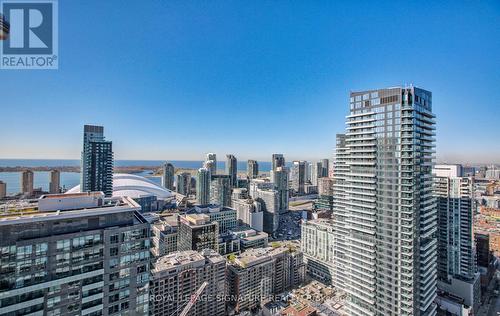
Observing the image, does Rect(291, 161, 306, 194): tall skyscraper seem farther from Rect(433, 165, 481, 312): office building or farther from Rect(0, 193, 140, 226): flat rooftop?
Rect(0, 193, 140, 226): flat rooftop

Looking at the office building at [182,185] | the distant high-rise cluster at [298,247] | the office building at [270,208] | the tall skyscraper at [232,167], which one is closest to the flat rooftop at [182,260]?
the distant high-rise cluster at [298,247]

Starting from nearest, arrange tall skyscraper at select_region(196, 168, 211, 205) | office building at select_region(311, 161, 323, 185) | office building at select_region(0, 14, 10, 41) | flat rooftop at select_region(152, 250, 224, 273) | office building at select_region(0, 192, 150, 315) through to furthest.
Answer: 1. office building at select_region(0, 14, 10, 41)
2. office building at select_region(0, 192, 150, 315)
3. flat rooftop at select_region(152, 250, 224, 273)
4. tall skyscraper at select_region(196, 168, 211, 205)
5. office building at select_region(311, 161, 323, 185)

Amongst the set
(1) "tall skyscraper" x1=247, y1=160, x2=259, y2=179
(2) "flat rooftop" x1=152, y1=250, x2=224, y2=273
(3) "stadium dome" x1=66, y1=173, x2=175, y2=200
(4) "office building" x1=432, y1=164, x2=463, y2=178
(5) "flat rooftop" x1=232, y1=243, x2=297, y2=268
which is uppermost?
(4) "office building" x1=432, y1=164, x2=463, y2=178

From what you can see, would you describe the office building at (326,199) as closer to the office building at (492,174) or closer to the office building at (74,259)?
the office building at (74,259)

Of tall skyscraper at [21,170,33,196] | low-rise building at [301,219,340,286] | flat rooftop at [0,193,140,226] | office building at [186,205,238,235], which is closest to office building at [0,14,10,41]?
flat rooftop at [0,193,140,226]

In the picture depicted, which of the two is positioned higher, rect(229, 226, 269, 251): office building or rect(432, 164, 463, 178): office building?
rect(432, 164, 463, 178): office building
